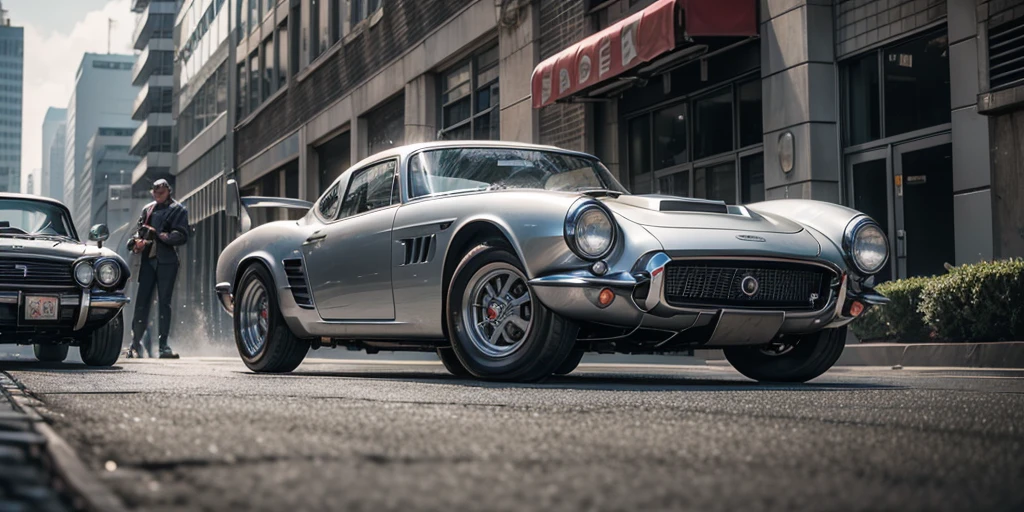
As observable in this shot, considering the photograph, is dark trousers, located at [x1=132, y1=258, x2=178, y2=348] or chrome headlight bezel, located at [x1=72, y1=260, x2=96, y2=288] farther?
dark trousers, located at [x1=132, y1=258, x2=178, y2=348]

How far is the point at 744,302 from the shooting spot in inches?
221

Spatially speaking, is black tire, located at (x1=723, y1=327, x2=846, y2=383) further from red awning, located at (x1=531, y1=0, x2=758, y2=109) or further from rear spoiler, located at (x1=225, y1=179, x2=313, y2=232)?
red awning, located at (x1=531, y1=0, x2=758, y2=109)

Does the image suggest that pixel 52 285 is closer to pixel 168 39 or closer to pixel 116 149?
pixel 168 39

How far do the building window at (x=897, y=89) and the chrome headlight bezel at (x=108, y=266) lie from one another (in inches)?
285

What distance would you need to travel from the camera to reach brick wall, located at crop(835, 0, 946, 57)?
11.3m

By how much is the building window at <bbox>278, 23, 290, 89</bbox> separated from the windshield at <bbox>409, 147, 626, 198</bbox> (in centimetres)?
2531

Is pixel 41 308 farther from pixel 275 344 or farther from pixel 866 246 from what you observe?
pixel 866 246

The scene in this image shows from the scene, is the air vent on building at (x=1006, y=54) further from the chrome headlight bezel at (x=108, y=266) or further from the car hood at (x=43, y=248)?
the car hood at (x=43, y=248)

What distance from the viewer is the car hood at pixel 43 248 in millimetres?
8523

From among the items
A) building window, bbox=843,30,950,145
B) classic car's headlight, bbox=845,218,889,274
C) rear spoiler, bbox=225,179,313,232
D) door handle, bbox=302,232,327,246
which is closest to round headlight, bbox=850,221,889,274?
classic car's headlight, bbox=845,218,889,274

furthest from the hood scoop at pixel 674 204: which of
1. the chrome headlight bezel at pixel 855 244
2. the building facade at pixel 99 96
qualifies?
the building facade at pixel 99 96

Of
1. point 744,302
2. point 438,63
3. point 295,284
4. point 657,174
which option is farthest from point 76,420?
point 438,63

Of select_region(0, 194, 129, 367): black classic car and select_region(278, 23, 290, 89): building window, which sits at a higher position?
select_region(278, 23, 290, 89): building window

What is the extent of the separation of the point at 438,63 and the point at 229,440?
62.5ft
